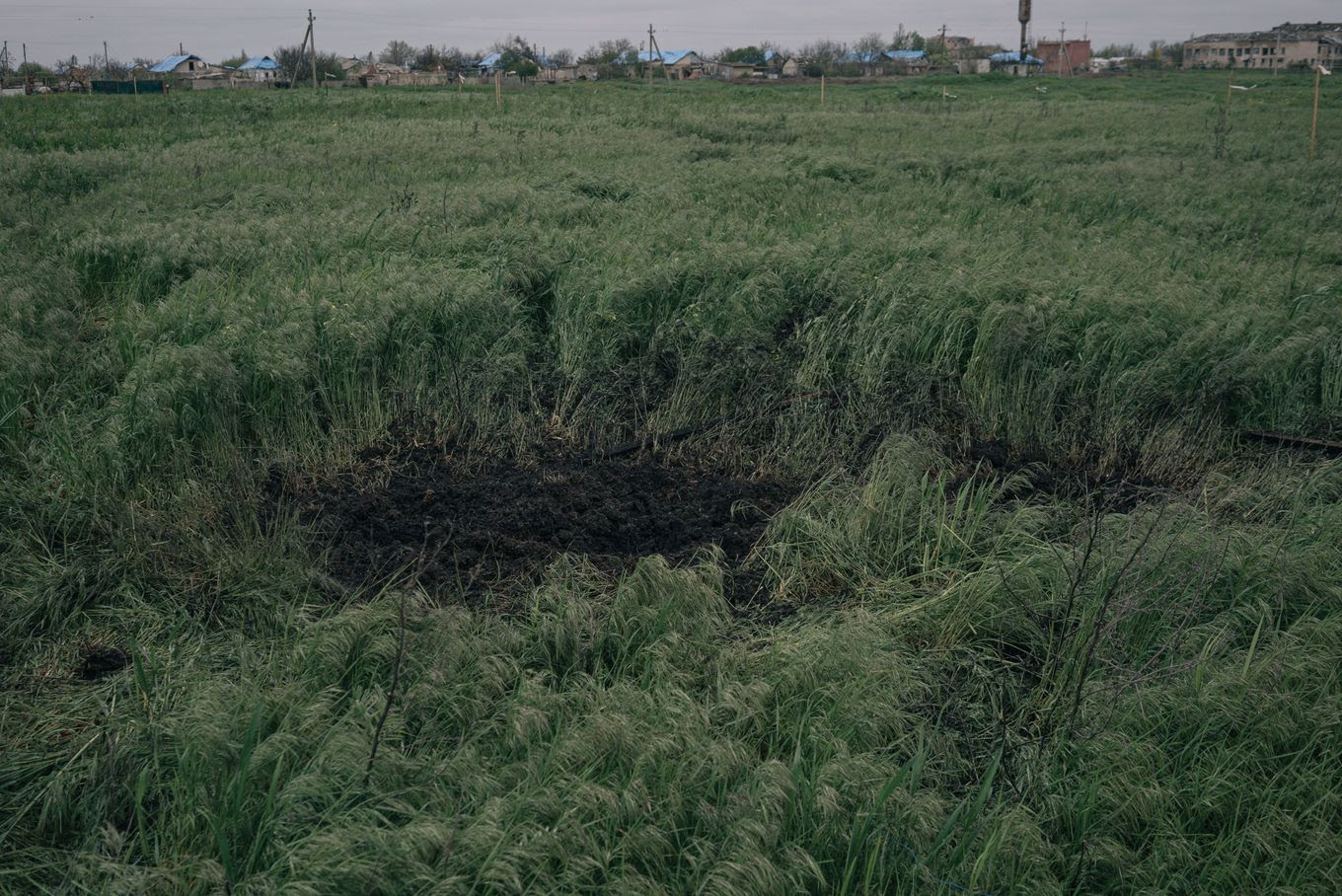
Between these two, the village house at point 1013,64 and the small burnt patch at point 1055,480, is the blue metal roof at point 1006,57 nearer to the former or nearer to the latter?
the village house at point 1013,64

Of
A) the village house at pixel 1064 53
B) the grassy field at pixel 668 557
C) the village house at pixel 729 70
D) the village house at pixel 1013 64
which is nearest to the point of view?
the grassy field at pixel 668 557

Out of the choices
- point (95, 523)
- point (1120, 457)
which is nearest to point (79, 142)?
point (95, 523)

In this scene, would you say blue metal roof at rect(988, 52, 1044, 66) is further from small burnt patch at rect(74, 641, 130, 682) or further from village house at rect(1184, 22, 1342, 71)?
small burnt patch at rect(74, 641, 130, 682)

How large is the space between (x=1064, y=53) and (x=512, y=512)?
3221 inches

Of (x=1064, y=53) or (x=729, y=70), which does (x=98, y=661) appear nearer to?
(x=729, y=70)

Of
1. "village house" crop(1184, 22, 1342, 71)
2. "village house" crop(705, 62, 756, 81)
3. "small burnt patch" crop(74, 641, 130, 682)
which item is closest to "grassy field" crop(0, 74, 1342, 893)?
"small burnt patch" crop(74, 641, 130, 682)

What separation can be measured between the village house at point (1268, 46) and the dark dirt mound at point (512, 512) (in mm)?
79274

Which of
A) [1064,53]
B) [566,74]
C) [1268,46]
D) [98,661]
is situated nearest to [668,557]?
[98,661]

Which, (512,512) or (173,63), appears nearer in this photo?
(512,512)

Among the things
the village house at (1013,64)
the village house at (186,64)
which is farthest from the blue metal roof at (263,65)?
the village house at (1013,64)

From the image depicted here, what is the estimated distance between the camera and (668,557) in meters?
4.70

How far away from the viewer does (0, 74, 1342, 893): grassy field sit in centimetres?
284

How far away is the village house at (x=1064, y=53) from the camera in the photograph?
74750mm

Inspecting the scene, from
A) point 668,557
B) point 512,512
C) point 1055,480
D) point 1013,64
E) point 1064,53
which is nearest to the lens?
point 668,557
